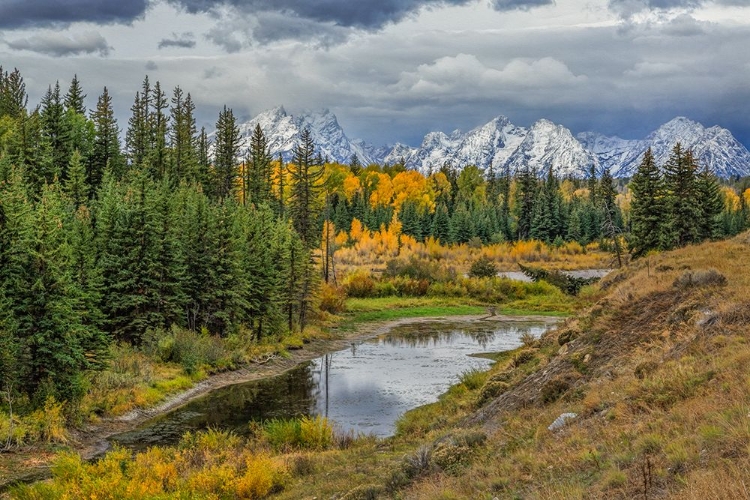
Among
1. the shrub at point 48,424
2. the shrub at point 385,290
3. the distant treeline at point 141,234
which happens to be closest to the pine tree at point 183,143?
the distant treeline at point 141,234

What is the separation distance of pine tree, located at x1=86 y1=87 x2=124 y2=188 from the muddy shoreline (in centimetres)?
3258

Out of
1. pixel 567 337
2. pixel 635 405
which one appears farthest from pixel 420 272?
pixel 635 405

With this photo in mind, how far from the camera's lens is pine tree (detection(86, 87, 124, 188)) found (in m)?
65.9

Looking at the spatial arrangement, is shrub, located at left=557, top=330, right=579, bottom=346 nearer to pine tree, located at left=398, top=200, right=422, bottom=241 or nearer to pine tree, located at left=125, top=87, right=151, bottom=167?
pine tree, located at left=125, top=87, right=151, bottom=167

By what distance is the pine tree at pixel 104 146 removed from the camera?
216 ft

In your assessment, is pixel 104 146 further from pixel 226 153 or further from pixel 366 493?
pixel 366 493

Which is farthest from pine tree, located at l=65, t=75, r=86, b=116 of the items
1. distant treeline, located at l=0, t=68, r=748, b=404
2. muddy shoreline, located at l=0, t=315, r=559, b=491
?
muddy shoreline, located at l=0, t=315, r=559, b=491

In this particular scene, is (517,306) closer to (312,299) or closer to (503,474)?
(312,299)

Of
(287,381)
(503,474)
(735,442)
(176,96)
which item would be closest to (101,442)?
(287,381)

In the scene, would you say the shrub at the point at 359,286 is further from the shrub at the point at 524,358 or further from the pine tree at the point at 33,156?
the shrub at the point at 524,358

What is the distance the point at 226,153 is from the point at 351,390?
47942 millimetres

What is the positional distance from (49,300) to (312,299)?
87.7 ft

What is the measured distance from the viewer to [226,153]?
7238 centimetres

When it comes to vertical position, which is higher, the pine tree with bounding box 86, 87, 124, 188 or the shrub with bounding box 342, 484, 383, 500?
the pine tree with bounding box 86, 87, 124, 188
